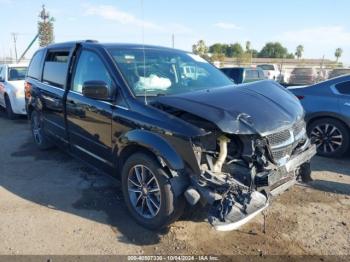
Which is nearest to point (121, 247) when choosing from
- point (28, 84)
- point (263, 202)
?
point (263, 202)

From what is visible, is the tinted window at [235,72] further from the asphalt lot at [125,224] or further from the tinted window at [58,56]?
the tinted window at [58,56]

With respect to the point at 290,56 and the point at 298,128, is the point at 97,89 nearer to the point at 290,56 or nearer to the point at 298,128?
the point at 298,128

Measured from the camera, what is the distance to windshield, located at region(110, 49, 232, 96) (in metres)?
4.19

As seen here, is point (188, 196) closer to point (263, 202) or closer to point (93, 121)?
point (263, 202)

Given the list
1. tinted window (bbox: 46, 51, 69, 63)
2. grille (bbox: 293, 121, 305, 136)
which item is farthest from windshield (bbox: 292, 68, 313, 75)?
grille (bbox: 293, 121, 305, 136)

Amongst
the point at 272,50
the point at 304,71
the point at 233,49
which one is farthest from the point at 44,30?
the point at 272,50

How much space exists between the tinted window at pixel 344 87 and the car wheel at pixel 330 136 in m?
0.53

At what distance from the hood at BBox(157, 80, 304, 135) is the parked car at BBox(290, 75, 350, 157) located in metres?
2.57

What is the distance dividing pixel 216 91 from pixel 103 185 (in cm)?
221

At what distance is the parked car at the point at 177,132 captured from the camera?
3375 mm

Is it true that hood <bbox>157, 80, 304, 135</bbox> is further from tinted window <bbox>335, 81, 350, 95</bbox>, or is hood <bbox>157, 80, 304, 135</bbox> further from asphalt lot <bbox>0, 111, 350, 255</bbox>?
tinted window <bbox>335, 81, 350, 95</bbox>

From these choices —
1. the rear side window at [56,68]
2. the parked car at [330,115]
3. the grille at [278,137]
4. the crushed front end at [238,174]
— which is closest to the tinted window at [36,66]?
the rear side window at [56,68]

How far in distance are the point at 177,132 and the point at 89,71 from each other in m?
1.84

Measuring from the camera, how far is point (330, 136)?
6.55 metres
